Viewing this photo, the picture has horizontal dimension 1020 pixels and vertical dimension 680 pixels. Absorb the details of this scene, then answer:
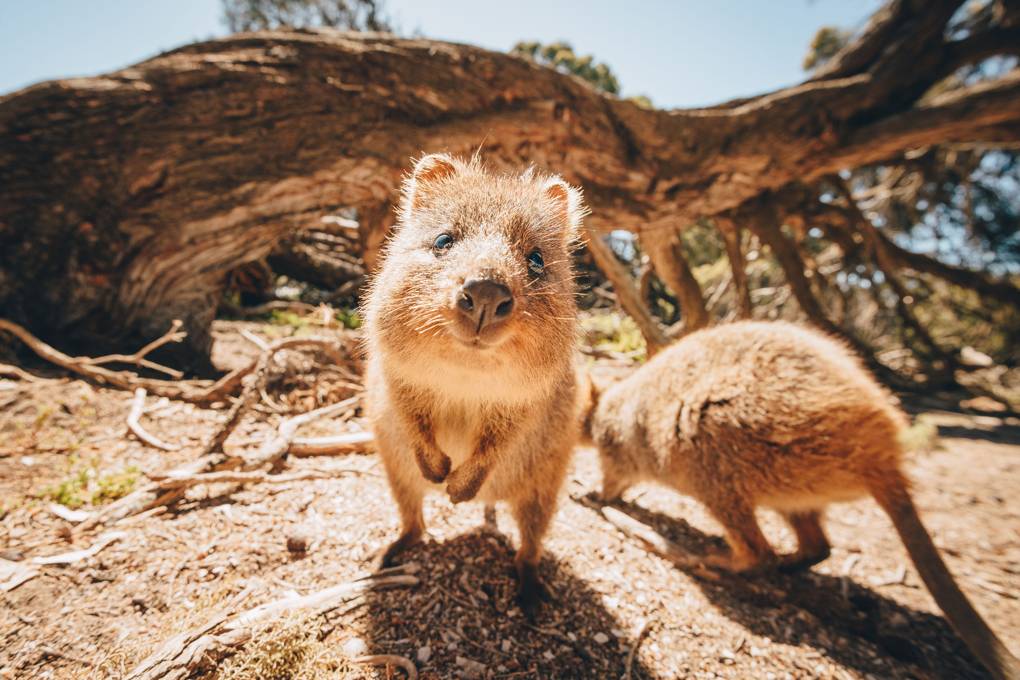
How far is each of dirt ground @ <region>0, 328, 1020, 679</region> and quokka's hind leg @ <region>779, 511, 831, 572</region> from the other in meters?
0.14

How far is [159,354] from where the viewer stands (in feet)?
13.9

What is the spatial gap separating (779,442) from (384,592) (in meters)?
2.50

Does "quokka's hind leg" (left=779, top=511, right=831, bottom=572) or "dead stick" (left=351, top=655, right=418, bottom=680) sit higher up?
"dead stick" (left=351, top=655, right=418, bottom=680)

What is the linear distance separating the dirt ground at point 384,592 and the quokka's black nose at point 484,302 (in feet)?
4.95

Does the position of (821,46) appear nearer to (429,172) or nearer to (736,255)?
(736,255)

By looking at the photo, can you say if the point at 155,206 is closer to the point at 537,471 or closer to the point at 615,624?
the point at 537,471

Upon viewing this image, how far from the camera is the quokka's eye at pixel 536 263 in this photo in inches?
77.8

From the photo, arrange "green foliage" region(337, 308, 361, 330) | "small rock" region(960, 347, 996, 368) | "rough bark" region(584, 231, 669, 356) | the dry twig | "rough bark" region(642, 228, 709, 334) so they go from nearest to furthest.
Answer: the dry twig
"rough bark" region(584, 231, 669, 356)
"rough bark" region(642, 228, 709, 334)
"green foliage" region(337, 308, 361, 330)
"small rock" region(960, 347, 996, 368)

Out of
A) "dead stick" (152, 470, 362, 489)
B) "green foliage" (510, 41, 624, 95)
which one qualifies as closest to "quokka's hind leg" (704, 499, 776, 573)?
"dead stick" (152, 470, 362, 489)

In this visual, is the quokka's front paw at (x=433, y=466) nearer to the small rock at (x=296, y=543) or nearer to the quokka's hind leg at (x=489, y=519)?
the small rock at (x=296, y=543)

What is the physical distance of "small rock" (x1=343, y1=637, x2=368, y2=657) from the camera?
1.78m

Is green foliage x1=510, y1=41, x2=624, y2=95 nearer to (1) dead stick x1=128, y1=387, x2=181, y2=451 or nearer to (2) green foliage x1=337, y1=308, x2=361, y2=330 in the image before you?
(2) green foliage x1=337, y1=308, x2=361, y2=330

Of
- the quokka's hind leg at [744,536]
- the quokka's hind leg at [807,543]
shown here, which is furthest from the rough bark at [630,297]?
the quokka's hind leg at [744,536]

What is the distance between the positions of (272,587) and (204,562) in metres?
0.44
